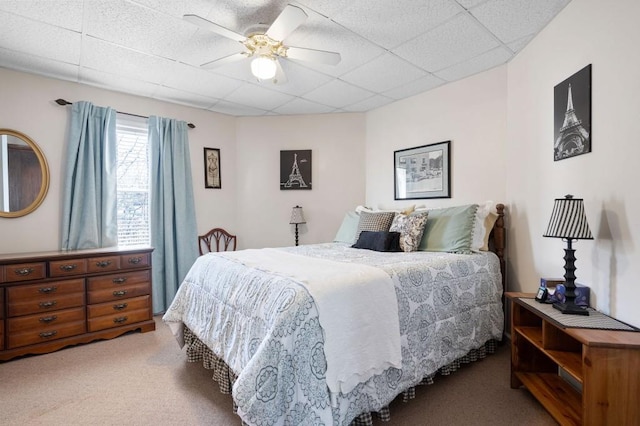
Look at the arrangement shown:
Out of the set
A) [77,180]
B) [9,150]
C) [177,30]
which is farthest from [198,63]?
[9,150]

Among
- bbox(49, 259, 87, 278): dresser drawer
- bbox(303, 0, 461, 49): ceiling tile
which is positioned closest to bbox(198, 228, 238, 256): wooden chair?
bbox(49, 259, 87, 278): dresser drawer

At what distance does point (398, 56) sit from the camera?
2.69 meters

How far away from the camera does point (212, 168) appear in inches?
166

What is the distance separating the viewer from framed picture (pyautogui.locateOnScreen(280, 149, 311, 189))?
169 inches

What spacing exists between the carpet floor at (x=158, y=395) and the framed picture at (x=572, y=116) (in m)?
1.63

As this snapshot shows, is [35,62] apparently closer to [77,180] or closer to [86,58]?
[86,58]

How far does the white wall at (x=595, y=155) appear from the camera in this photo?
5.18 feet

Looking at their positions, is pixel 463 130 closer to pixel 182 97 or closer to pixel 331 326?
pixel 331 326

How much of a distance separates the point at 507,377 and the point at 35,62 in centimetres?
468

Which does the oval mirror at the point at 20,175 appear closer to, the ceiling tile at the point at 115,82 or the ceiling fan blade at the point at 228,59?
the ceiling tile at the point at 115,82

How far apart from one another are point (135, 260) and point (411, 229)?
9.02 feet

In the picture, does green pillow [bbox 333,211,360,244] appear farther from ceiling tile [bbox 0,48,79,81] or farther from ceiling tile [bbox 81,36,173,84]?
ceiling tile [bbox 0,48,79,81]

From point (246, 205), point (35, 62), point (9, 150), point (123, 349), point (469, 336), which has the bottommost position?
point (123, 349)

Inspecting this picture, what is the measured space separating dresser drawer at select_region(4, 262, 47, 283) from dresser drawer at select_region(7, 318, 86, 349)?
45 centimetres
